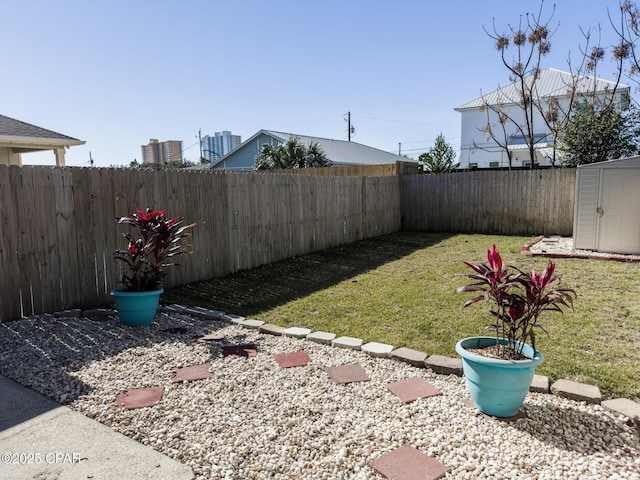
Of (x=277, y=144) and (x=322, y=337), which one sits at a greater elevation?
(x=277, y=144)

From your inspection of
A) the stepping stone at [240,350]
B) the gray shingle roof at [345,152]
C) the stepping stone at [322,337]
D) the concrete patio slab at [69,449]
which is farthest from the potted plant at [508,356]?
the gray shingle roof at [345,152]

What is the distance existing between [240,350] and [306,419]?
50.6 inches

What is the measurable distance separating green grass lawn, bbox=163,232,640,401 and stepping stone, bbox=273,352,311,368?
666 mm

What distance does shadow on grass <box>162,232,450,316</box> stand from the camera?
523cm

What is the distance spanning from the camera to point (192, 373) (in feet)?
10.2

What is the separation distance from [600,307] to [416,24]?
10755 mm

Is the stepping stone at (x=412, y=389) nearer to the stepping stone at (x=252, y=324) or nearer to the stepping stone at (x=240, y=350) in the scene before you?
the stepping stone at (x=240, y=350)

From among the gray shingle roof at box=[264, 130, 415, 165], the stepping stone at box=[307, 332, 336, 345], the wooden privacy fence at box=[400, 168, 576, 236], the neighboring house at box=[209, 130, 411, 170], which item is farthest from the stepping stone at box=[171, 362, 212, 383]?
the neighboring house at box=[209, 130, 411, 170]

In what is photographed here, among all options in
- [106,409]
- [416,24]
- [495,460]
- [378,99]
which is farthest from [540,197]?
[378,99]

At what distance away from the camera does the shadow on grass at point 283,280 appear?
523cm

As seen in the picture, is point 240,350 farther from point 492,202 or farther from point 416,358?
point 492,202

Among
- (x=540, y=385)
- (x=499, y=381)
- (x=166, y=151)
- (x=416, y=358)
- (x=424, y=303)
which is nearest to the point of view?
(x=499, y=381)

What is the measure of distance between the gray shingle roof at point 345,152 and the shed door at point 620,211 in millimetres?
14553

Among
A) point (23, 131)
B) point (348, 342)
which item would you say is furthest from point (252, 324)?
point (23, 131)
